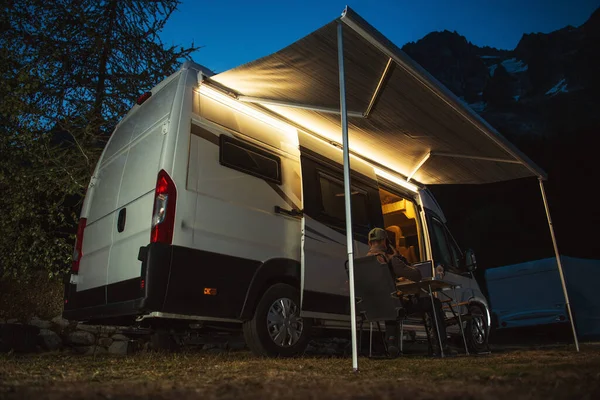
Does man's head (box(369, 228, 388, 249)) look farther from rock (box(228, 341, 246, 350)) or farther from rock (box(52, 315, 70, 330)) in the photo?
rock (box(52, 315, 70, 330))

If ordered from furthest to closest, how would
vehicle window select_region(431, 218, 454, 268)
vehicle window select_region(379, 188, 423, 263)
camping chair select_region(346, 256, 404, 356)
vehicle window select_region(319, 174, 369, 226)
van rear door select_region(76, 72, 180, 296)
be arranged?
vehicle window select_region(379, 188, 423, 263) < vehicle window select_region(431, 218, 454, 268) < vehicle window select_region(319, 174, 369, 226) < camping chair select_region(346, 256, 404, 356) < van rear door select_region(76, 72, 180, 296)

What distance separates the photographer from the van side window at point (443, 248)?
687 centimetres

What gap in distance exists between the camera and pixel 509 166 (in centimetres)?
672

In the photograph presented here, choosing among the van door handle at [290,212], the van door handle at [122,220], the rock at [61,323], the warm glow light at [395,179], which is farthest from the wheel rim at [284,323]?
the rock at [61,323]

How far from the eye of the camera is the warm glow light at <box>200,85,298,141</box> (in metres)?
4.48

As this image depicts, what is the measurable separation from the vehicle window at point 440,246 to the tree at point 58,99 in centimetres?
553

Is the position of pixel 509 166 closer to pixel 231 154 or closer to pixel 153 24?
pixel 231 154

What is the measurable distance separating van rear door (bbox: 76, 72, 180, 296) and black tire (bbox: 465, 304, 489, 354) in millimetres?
4241

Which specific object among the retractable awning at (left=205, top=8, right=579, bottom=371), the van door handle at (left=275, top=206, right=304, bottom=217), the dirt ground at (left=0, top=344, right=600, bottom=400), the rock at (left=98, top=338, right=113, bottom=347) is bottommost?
the dirt ground at (left=0, top=344, right=600, bottom=400)

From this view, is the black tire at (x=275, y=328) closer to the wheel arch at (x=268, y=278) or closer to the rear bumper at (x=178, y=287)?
the wheel arch at (x=268, y=278)

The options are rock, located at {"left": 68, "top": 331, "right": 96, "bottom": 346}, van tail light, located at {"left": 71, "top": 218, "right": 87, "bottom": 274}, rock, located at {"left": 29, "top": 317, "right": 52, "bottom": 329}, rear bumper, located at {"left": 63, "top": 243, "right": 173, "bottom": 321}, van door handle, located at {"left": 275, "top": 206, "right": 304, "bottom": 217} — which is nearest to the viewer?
rear bumper, located at {"left": 63, "top": 243, "right": 173, "bottom": 321}

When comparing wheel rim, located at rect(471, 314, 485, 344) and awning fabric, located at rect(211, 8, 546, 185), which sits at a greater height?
awning fabric, located at rect(211, 8, 546, 185)

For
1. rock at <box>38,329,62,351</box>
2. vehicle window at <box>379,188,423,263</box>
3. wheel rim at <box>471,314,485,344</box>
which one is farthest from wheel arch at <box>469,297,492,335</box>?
rock at <box>38,329,62,351</box>

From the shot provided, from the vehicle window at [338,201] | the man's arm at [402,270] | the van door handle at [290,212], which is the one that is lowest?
the man's arm at [402,270]
